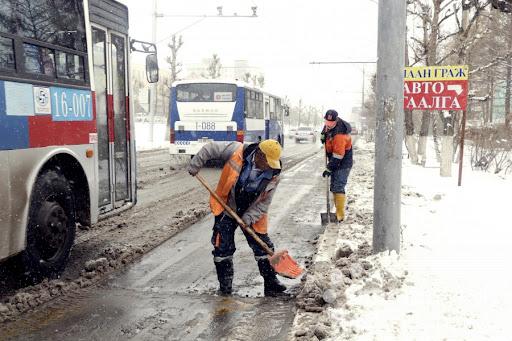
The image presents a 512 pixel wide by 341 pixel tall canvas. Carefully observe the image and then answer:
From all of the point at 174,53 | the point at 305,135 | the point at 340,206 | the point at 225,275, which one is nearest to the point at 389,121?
the point at 225,275

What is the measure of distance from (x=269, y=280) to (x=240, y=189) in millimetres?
943

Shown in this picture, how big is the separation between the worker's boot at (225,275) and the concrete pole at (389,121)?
1.50 meters

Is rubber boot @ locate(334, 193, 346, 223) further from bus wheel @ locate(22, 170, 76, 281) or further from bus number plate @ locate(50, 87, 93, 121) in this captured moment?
bus wheel @ locate(22, 170, 76, 281)

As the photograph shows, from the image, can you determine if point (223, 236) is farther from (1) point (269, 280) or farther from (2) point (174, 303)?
(2) point (174, 303)

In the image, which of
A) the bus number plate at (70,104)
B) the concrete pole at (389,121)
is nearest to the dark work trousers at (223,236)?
the concrete pole at (389,121)

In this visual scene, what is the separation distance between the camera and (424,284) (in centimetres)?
452

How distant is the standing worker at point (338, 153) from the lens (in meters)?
8.00

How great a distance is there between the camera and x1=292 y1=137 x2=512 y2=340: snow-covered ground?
3.66 metres

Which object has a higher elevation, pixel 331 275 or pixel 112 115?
pixel 112 115

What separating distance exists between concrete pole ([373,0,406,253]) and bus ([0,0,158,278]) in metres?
3.10

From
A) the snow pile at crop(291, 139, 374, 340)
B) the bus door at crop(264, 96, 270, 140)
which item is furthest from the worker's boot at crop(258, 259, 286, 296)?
the bus door at crop(264, 96, 270, 140)

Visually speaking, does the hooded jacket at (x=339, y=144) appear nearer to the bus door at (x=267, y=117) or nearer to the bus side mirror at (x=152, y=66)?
the bus side mirror at (x=152, y=66)

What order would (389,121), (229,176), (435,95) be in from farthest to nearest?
(435,95) → (389,121) → (229,176)

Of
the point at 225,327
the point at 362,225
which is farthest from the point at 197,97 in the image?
the point at 225,327
